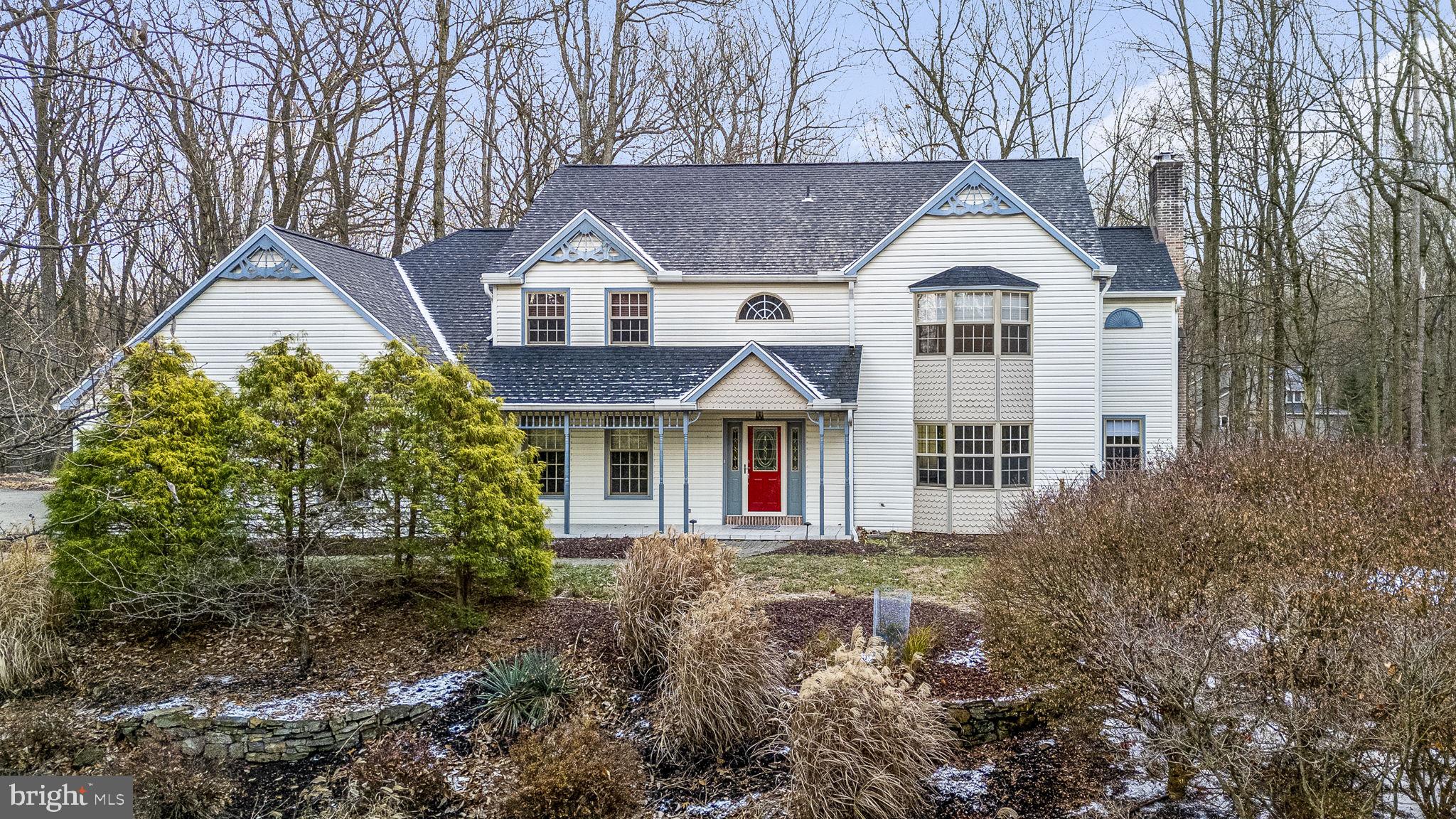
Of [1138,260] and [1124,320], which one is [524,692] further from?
[1138,260]

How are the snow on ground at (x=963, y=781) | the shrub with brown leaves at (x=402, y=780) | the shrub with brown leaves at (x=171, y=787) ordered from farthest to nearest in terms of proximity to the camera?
the shrub with brown leaves at (x=402, y=780) → the shrub with brown leaves at (x=171, y=787) → the snow on ground at (x=963, y=781)

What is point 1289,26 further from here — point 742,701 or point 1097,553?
point 742,701

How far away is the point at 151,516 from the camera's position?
9.21 meters

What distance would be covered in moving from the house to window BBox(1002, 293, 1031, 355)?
45mm

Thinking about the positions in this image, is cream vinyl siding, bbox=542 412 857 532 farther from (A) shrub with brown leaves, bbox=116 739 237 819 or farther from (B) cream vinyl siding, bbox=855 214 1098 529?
(A) shrub with brown leaves, bbox=116 739 237 819

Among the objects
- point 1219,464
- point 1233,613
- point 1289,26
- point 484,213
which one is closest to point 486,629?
point 1233,613

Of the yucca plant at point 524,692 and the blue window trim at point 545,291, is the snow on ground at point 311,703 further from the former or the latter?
Result: the blue window trim at point 545,291

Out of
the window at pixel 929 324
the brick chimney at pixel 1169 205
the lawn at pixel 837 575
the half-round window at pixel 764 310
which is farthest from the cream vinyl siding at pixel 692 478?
the brick chimney at pixel 1169 205

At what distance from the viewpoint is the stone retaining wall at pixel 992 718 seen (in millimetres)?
7484

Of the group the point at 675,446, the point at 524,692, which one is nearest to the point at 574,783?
the point at 524,692

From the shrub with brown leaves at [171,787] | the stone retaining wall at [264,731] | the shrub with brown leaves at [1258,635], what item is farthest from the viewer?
the stone retaining wall at [264,731]

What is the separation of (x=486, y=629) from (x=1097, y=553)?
22.3 ft

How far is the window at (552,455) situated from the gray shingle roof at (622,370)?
1211 millimetres

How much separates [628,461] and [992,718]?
11.4 metres
